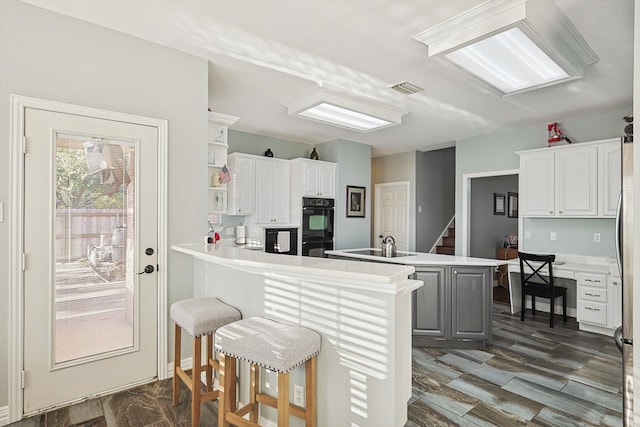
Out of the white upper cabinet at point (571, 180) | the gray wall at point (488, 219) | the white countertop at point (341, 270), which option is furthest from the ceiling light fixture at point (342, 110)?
the gray wall at point (488, 219)

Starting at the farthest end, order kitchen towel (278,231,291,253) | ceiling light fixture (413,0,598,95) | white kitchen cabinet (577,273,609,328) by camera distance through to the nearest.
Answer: kitchen towel (278,231,291,253) < white kitchen cabinet (577,273,609,328) < ceiling light fixture (413,0,598,95)

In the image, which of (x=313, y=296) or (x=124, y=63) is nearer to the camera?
(x=313, y=296)

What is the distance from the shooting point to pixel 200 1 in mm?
2266

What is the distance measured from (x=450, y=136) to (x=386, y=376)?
5061mm

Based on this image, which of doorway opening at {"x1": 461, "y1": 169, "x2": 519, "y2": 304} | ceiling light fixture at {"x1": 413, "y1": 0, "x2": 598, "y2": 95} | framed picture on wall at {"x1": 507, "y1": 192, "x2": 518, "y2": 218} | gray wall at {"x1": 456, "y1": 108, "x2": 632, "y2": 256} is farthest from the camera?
framed picture on wall at {"x1": 507, "y1": 192, "x2": 518, "y2": 218}

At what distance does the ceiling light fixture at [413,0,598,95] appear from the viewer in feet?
7.32

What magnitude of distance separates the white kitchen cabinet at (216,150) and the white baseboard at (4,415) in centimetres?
212

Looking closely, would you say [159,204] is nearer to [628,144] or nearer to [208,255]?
[208,255]

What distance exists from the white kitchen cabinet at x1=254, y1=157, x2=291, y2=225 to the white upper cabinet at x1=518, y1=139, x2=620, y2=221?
3555mm

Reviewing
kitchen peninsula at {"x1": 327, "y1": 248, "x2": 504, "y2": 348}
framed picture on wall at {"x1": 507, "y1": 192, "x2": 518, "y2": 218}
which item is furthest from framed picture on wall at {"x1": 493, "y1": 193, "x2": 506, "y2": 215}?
kitchen peninsula at {"x1": 327, "y1": 248, "x2": 504, "y2": 348}

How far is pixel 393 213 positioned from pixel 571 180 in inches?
136

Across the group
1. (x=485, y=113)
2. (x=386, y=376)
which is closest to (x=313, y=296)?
(x=386, y=376)

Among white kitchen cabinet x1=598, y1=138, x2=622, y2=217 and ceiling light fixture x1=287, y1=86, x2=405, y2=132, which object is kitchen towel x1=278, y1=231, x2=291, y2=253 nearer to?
ceiling light fixture x1=287, y1=86, x2=405, y2=132

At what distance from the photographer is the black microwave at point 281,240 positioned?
524cm
